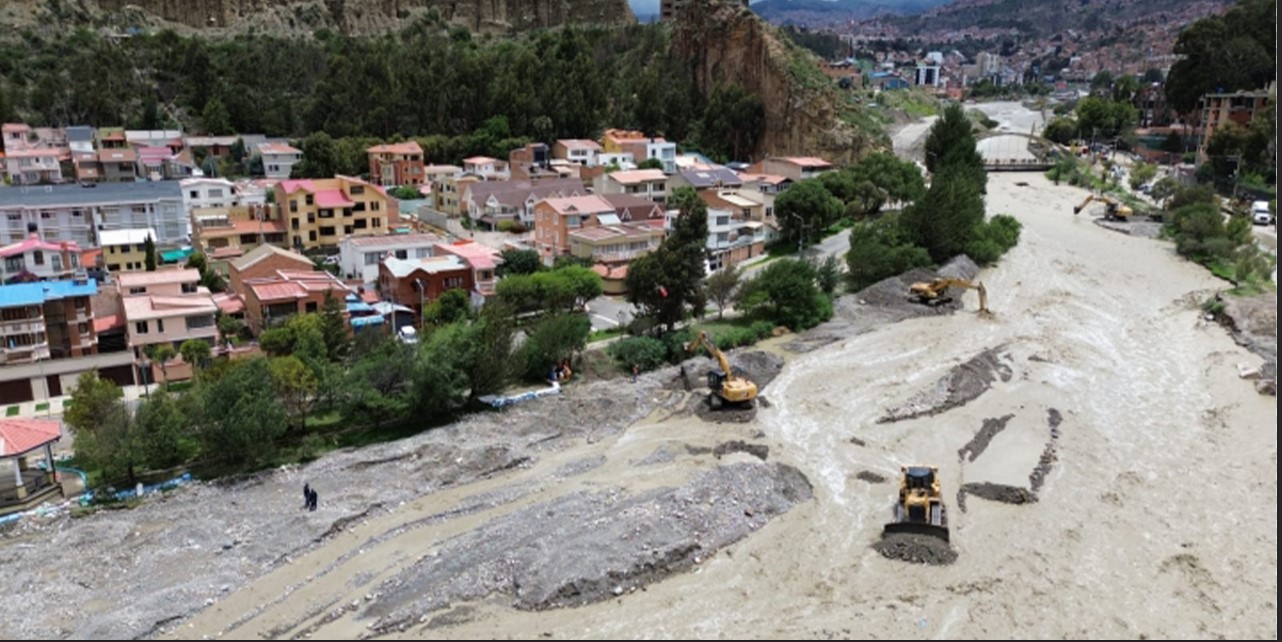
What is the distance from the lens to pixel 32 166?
4806 centimetres

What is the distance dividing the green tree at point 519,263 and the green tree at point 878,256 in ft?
38.5

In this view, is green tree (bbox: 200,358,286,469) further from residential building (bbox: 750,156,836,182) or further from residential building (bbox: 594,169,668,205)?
residential building (bbox: 750,156,836,182)

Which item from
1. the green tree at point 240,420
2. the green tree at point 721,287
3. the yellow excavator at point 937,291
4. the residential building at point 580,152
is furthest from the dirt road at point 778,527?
the residential building at point 580,152

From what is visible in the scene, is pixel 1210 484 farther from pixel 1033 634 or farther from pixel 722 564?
pixel 722 564

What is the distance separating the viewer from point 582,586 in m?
14.1

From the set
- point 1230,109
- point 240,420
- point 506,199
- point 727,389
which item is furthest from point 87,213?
point 1230,109

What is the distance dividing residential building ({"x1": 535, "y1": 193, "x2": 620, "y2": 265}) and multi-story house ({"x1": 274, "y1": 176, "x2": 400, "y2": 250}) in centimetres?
704

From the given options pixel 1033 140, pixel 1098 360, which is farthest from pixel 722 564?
pixel 1033 140

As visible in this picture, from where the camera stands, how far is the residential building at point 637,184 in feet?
152

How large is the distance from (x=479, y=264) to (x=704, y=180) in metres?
19.8

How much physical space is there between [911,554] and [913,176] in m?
36.1

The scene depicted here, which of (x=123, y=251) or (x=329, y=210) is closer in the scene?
(x=123, y=251)

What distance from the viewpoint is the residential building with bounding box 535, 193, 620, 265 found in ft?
120

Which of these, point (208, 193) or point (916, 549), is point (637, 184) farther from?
point (916, 549)
